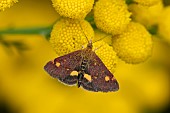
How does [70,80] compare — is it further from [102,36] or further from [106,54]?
[102,36]

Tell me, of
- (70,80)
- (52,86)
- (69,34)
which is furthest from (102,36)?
(52,86)

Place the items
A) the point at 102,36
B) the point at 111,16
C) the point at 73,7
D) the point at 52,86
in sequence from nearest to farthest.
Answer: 1. the point at 73,7
2. the point at 111,16
3. the point at 102,36
4. the point at 52,86

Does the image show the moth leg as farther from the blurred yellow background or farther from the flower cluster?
the blurred yellow background

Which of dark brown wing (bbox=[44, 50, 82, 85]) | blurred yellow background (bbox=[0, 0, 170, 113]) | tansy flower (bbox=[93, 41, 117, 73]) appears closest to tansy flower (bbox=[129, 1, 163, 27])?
tansy flower (bbox=[93, 41, 117, 73])

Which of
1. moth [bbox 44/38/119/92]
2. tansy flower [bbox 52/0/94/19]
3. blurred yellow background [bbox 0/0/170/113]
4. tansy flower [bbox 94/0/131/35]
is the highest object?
tansy flower [bbox 52/0/94/19]

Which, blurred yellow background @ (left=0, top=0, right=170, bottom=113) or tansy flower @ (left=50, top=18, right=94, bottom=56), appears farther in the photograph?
blurred yellow background @ (left=0, top=0, right=170, bottom=113)

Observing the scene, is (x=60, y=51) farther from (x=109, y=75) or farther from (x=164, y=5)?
(x=164, y=5)
